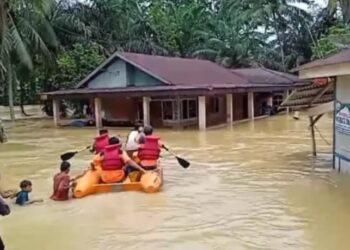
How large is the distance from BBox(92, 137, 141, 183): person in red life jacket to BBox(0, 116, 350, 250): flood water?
50cm

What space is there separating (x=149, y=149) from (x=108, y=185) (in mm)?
1231

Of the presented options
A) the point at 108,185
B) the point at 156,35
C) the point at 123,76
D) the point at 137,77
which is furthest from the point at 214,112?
the point at 108,185

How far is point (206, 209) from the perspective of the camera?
32.1ft

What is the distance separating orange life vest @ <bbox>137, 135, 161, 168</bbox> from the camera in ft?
38.5

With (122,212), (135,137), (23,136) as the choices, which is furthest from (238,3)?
(122,212)

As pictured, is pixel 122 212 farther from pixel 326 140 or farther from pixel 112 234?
pixel 326 140

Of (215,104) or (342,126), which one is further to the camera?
(215,104)

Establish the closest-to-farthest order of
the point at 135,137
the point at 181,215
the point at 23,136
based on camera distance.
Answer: the point at 181,215 → the point at 135,137 → the point at 23,136

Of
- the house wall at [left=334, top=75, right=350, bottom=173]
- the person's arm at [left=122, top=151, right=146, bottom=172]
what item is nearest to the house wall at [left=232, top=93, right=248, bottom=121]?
the house wall at [left=334, top=75, right=350, bottom=173]

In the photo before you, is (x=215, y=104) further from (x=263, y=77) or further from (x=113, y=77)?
(x=113, y=77)

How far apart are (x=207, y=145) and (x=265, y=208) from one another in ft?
31.4

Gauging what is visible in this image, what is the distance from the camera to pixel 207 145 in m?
19.3

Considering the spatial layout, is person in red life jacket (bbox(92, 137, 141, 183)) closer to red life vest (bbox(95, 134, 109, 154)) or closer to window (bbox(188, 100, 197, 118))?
red life vest (bbox(95, 134, 109, 154))

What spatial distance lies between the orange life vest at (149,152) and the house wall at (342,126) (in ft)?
14.0
